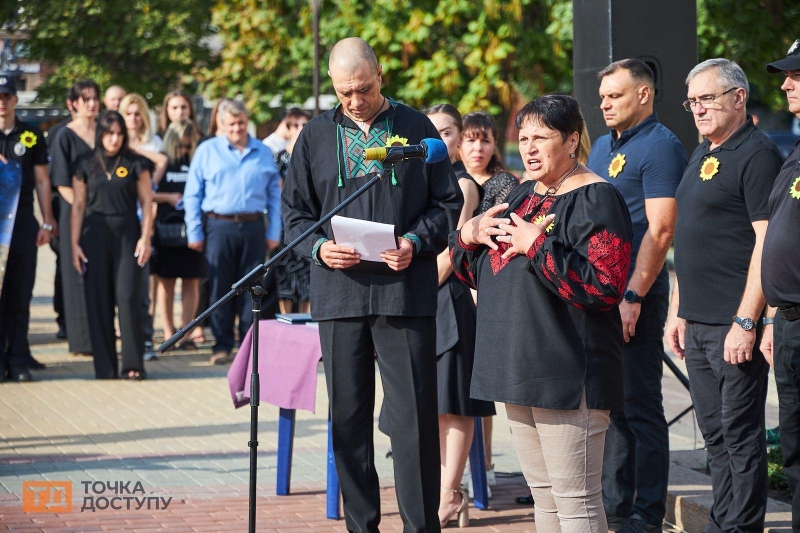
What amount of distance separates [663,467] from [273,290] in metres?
5.60

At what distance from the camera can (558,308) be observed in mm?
3916

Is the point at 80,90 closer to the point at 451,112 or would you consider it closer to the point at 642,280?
the point at 451,112

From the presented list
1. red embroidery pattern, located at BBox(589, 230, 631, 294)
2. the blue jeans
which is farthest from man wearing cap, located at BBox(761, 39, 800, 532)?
the blue jeans

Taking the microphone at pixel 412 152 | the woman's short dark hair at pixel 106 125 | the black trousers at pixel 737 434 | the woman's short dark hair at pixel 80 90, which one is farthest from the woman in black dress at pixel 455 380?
the woman's short dark hair at pixel 80 90

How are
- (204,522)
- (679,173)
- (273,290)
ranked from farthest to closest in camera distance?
1. (273,290)
2. (204,522)
3. (679,173)

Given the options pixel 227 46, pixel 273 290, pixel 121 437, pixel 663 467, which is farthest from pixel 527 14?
pixel 663 467

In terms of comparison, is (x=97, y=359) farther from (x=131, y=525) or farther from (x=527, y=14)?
(x=527, y=14)

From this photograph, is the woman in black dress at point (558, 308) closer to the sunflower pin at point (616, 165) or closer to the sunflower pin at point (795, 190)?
the sunflower pin at point (795, 190)

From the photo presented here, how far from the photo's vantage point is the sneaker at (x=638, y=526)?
5246 millimetres

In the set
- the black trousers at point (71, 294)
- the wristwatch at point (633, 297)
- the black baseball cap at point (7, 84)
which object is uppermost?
the black baseball cap at point (7, 84)

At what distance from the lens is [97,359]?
9.66 meters

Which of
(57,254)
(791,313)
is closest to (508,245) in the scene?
(791,313)

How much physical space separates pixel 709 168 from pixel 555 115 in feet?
3.97

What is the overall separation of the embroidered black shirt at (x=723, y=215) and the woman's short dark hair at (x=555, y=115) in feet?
3.44
